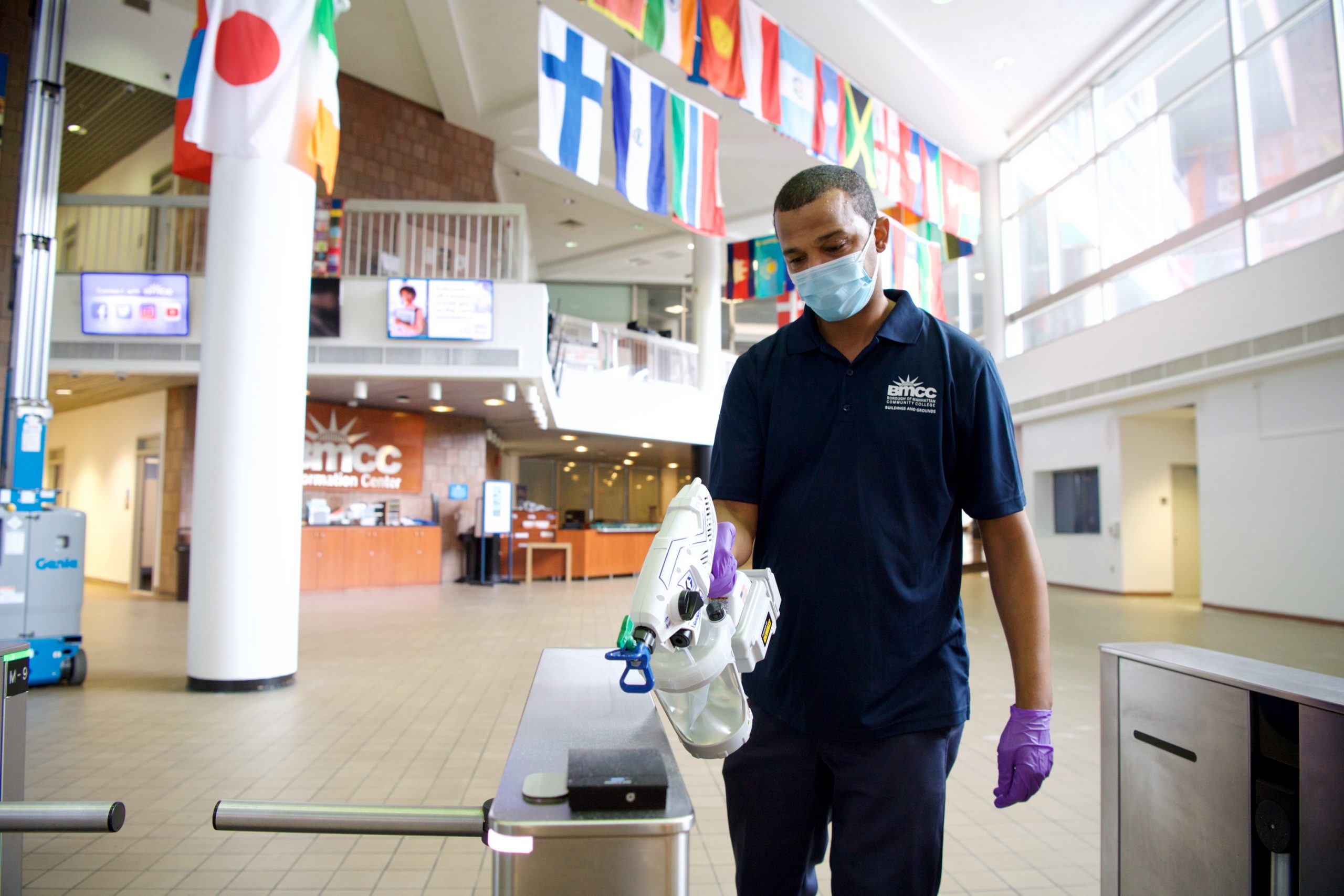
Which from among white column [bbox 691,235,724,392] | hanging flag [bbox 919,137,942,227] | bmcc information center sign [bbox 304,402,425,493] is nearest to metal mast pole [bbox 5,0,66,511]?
bmcc information center sign [bbox 304,402,425,493]

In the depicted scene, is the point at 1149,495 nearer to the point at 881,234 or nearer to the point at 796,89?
the point at 796,89

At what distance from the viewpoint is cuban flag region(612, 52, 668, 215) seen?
22.3ft

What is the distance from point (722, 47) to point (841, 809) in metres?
7.80

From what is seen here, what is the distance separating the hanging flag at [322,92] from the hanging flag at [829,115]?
517 centimetres

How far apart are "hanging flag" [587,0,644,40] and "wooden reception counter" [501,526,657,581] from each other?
8.87 meters

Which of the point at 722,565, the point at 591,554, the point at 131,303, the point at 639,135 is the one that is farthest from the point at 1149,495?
the point at 131,303

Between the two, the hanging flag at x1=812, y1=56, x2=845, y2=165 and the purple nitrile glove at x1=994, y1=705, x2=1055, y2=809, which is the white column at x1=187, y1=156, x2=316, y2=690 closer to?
the purple nitrile glove at x1=994, y1=705, x2=1055, y2=809

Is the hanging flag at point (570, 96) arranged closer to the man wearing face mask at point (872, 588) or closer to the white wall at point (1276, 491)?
the man wearing face mask at point (872, 588)

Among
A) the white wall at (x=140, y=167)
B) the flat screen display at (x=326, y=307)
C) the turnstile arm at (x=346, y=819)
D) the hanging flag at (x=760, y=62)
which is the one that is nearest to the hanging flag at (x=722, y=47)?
the hanging flag at (x=760, y=62)

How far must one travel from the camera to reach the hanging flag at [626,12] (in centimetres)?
627

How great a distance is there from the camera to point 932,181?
11.0 meters

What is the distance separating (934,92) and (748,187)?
3.84 meters

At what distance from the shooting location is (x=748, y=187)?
1562 centimetres

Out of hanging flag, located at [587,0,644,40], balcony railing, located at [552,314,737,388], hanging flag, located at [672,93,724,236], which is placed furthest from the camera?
balcony railing, located at [552,314,737,388]
